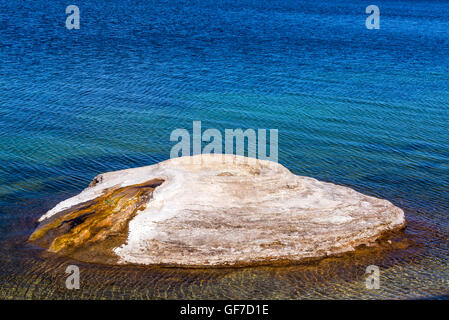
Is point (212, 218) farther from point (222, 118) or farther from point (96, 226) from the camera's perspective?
point (222, 118)

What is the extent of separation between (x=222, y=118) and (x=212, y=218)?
13096 millimetres

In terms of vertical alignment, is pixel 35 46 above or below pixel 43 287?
above

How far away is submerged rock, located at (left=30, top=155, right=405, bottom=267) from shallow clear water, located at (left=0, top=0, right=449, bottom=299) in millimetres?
527

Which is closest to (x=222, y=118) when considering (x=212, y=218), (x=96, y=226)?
(x=212, y=218)

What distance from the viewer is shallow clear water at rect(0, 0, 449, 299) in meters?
13.1

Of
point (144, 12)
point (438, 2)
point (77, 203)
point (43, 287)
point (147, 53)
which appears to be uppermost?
point (438, 2)

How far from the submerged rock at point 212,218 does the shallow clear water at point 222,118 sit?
20.7 inches

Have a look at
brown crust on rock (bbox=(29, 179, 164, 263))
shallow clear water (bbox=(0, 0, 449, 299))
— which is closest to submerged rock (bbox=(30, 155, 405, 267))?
brown crust on rock (bbox=(29, 179, 164, 263))

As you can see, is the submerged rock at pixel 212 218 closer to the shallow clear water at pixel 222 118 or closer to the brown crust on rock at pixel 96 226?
the brown crust on rock at pixel 96 226

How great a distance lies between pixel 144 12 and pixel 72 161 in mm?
47278

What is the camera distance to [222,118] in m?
26.7

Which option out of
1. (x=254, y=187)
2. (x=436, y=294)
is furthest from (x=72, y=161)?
(x=436, y=294)

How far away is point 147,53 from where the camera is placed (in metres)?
39.5

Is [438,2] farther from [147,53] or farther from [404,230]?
[404,230]
